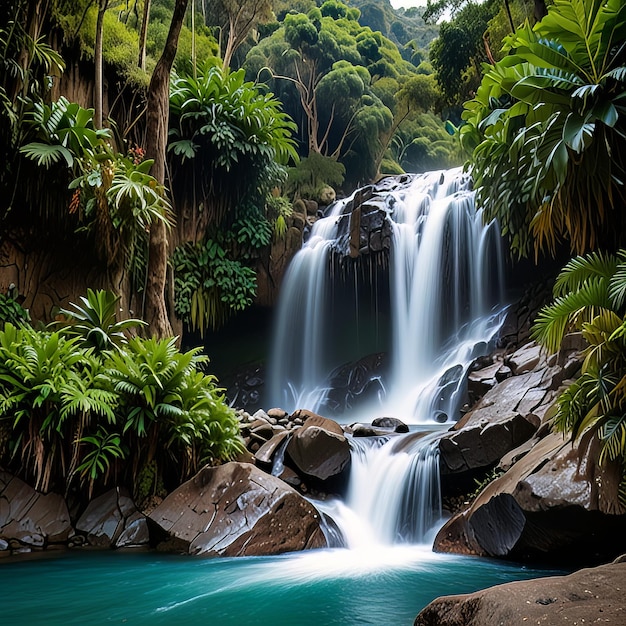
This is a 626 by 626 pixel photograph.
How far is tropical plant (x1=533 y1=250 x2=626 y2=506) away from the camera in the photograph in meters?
4.72

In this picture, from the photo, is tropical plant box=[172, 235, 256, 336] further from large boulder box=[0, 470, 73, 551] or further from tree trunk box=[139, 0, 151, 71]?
large boulder box=[0, 470, 73, 551]

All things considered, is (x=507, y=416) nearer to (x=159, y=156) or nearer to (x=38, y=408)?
(x=38, y=408)

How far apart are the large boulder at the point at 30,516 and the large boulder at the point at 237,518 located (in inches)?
40.6

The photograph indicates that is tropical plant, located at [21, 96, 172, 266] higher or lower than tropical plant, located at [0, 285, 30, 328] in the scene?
higher

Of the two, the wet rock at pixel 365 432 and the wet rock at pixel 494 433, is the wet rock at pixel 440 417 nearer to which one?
the wet rock at pixel 365 432

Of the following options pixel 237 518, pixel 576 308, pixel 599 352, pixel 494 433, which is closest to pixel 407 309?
pixel 494 433

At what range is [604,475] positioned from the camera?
15.5 ft

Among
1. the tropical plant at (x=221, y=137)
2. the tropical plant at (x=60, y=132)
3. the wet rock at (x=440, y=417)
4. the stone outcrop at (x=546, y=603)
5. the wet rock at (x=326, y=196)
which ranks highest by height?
the wet rock at (x=326, y=196)

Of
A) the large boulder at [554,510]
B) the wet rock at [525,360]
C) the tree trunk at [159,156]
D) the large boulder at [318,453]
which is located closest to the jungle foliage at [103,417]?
the large boulder at [318,453]

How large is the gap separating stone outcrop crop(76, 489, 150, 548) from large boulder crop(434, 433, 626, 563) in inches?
141

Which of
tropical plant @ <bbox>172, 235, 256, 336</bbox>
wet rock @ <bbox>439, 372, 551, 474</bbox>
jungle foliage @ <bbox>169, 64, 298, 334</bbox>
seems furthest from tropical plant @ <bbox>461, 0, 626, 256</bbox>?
tropical plant @ <bbox>172, 235, 256, 336</bbox>

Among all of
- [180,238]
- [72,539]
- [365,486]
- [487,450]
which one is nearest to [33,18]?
[180,238]

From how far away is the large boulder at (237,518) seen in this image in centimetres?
590

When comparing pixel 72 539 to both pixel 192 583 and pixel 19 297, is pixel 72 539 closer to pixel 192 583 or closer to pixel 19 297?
pixel 192 583
